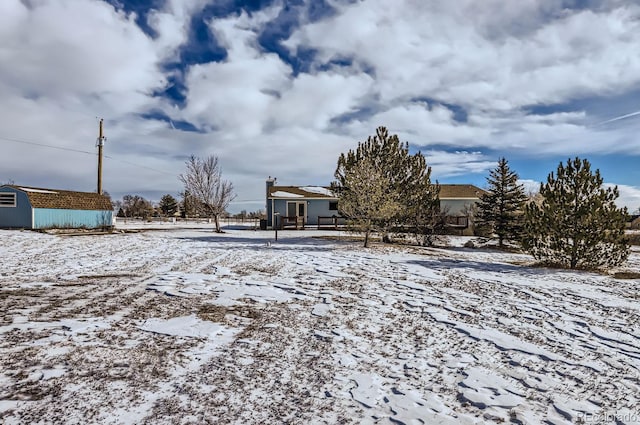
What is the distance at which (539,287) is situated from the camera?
725cm

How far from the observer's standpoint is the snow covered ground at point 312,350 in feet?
8.95

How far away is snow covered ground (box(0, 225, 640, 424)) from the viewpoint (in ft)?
8.95

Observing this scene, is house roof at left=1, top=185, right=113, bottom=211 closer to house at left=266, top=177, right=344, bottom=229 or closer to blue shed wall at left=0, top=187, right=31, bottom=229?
blue shed wall at left=0, top=187, right=31, bottom=229

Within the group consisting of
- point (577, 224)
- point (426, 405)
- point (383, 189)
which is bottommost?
point (426, 405)

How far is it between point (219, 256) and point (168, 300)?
5.04 metres

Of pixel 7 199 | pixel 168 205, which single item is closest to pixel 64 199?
pixel 7 199

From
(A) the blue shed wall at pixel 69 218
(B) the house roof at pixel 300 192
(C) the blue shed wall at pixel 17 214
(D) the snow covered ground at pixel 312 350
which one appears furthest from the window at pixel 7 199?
(D) the snow covered ground at pixel 312 350

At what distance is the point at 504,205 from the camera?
18547mm

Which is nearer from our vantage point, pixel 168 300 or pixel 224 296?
pixel 168 300

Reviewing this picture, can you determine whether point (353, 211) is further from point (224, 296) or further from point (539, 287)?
point (224, 296)

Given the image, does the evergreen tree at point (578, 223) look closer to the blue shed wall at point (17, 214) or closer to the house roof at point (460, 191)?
the house roof at point (460, 191)

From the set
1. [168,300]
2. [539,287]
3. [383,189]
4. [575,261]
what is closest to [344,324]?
[168,300]

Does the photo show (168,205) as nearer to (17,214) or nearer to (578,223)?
(17,214)

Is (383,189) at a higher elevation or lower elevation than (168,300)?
higher
